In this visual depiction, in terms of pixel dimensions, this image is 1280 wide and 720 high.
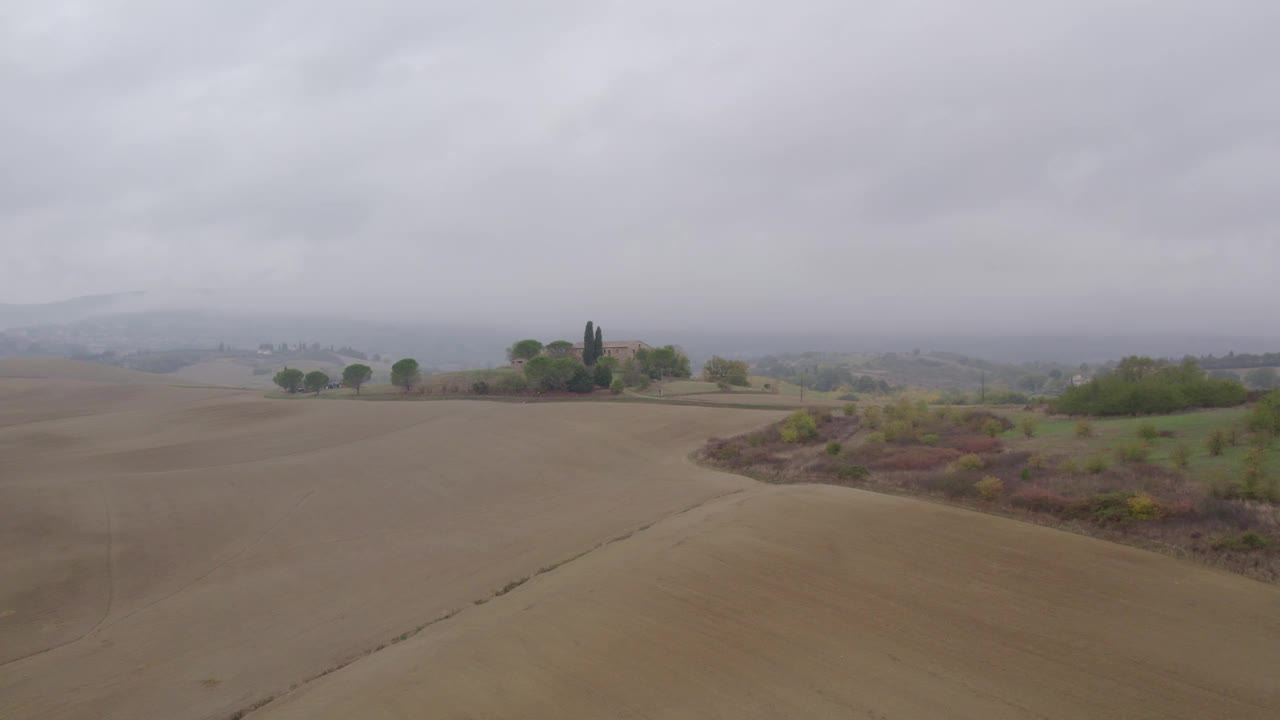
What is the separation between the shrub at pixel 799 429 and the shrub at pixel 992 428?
7.14 meters

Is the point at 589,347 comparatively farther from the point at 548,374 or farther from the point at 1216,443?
the point at 1216,443

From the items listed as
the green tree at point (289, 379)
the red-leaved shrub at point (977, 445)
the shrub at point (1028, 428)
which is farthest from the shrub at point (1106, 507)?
the green tree at point (289, 379)

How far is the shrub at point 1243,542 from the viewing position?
10578mm

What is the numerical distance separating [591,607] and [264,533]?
13.3 metres

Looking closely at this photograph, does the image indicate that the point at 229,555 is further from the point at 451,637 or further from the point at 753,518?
the point at 753,518

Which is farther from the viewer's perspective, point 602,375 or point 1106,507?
point 602,375

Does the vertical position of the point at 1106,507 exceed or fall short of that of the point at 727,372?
it falls short

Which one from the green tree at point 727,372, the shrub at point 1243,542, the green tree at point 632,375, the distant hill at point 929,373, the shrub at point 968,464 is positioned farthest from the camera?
the distant hill at point 929,373

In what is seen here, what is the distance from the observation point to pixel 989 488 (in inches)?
591

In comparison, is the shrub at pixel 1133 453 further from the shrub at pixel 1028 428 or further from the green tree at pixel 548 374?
the green tree at pixel 548 374

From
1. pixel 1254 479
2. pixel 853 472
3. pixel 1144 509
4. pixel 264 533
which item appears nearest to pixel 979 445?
pixel 853 472

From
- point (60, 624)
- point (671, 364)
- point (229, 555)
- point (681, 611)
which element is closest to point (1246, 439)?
point (681, 611)

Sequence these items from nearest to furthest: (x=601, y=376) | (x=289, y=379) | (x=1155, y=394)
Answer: (x=1155, y=394)
(x=601, y=376)
(x=289, y=379)

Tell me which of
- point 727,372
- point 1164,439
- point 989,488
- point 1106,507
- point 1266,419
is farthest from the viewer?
point 727,372
